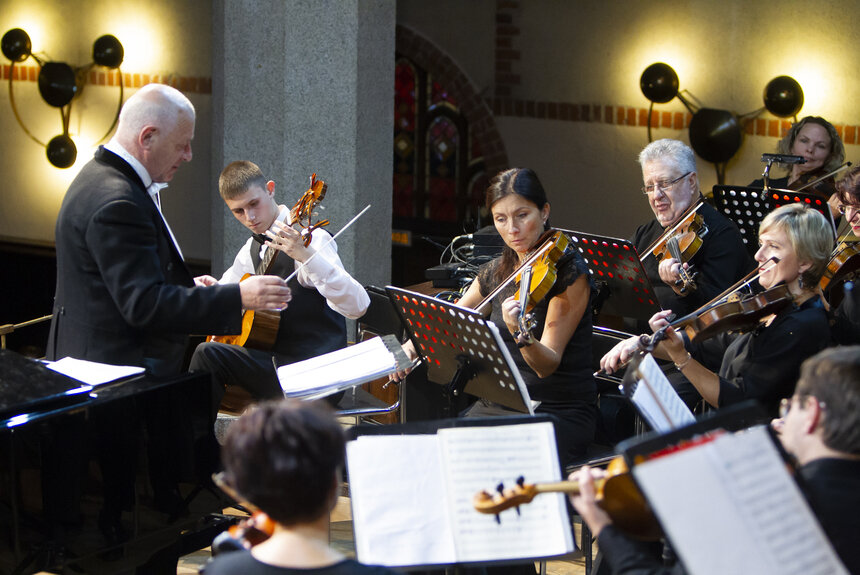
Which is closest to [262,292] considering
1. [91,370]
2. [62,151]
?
[91,370]

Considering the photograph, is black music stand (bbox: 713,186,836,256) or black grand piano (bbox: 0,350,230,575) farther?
black music stand (bbox: 713,186,836,256)

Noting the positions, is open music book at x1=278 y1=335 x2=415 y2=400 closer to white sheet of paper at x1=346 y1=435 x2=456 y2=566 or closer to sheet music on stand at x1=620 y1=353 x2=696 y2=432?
white sheet of paper at x1=346 y1=435 x2=456 y2=566

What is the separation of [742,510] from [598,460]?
4.55 ft

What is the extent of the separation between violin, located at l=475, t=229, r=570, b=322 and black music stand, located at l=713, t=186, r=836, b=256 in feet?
4.30

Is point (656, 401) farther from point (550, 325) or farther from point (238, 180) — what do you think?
point (238, 180)

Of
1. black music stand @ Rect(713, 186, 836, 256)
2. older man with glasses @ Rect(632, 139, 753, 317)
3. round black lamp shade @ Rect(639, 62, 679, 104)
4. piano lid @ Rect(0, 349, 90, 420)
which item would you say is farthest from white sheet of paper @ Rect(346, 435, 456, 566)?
round black lamp shade @ Rect(639, 62, 679, 104)

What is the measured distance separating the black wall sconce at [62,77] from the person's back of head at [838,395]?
259 inches

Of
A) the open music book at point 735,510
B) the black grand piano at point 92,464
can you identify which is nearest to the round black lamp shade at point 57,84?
the black grand piano at point 92,464

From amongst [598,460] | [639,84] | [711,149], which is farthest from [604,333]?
[639,84]

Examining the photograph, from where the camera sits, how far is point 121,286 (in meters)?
2.86

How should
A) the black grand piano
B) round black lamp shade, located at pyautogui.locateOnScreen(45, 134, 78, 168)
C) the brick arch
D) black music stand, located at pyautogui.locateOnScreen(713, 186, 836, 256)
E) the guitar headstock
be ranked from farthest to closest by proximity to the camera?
round black lamp shade, located at pyautogui.locateOnScreen(45, 134, 78, 168) → the brick arch → black music stand, located at pyautogui.locateOnScreen(713, 186, 836, 256) → the black grand piano → the guitar headstock

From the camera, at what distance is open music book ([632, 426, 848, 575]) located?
1.59 m

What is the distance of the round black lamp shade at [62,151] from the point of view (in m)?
7.90

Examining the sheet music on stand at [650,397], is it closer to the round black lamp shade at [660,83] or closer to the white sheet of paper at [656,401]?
the white sheet of paper at [656,401]
